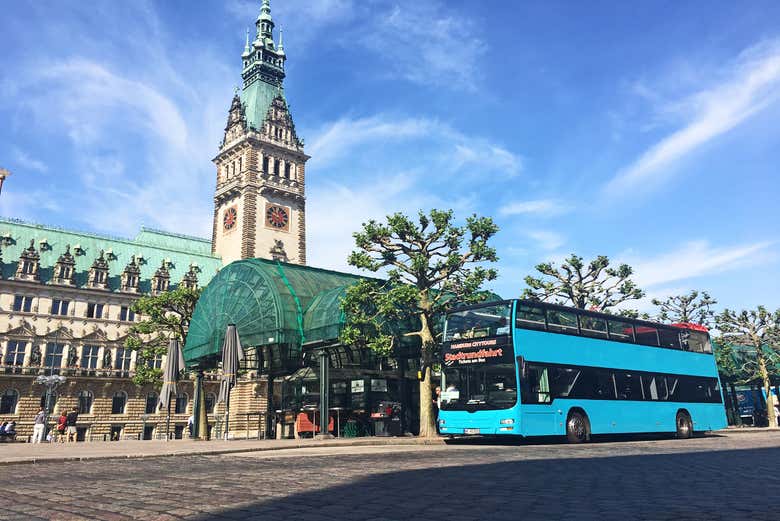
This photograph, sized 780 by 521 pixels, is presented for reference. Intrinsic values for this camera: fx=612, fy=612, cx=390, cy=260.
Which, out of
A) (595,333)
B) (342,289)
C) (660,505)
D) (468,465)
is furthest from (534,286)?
(660,505)

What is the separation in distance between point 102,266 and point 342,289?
5281cm

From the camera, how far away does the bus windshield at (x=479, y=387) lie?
20794mm

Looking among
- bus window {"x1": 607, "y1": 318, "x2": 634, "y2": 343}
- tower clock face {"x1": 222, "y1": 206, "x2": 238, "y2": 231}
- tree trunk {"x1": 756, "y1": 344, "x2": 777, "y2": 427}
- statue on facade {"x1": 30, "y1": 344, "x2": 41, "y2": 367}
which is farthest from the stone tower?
bus window {"x1": 607, "y1": 318, "x2": 634, "y2": 343}

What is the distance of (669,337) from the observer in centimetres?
2725

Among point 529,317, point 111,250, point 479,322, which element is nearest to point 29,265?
point 111,250

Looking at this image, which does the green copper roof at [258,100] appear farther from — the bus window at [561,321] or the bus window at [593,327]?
the bus window at [561,321]

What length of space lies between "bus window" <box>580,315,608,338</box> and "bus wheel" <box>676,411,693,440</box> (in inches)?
260

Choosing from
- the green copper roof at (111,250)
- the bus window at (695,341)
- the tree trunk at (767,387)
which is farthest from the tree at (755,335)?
the green copper roof at (111,250)

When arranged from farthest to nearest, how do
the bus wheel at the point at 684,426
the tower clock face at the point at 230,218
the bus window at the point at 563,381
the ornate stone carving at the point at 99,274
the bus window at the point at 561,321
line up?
the tower clock face at the point at 230,218 → the ornate stone carving at the point at 99,274 → the bus wheel at the point at 684,426 → the bus window at the point at 561,321 → the bus window at the point at 563,381

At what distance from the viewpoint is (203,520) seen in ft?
20.2

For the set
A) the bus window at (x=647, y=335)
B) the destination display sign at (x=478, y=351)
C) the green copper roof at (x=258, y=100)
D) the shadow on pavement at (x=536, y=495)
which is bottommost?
the shadow on pavement at (x=536, y=495)

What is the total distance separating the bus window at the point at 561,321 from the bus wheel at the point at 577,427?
3.06 metres

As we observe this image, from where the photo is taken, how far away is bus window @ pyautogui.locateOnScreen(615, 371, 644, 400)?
24.2m

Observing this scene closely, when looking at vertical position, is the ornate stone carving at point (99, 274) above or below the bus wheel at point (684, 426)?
above
